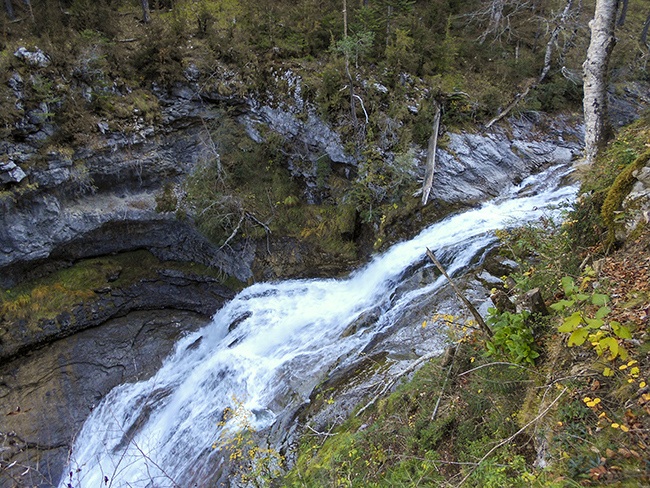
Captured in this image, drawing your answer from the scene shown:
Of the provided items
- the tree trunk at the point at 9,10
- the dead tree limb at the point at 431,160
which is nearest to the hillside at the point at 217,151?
the dead tree limb at the point at 431,160

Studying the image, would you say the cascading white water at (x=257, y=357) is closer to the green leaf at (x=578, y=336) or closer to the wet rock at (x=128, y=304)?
the wet rock at (x=128, y=304)

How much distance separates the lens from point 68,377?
29.0 ft

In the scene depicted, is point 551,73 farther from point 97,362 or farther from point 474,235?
point 97,362

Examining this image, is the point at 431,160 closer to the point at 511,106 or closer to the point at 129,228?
the point at 511,106

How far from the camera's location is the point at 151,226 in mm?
10734

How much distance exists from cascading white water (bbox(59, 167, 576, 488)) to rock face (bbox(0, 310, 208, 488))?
1.43 feet

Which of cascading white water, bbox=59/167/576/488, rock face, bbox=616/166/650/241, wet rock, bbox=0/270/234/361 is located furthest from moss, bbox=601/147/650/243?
wet rock, bbox=0/270/234/361

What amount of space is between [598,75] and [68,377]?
43.5ft

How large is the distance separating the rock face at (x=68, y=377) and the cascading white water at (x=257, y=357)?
44 centimetres

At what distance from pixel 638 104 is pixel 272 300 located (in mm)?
14854

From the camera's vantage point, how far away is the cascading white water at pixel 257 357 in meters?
6.05

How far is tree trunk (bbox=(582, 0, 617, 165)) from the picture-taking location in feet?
12.6

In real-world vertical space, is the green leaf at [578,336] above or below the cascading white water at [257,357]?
above

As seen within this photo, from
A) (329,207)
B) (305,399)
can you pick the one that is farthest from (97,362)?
(329,207)
